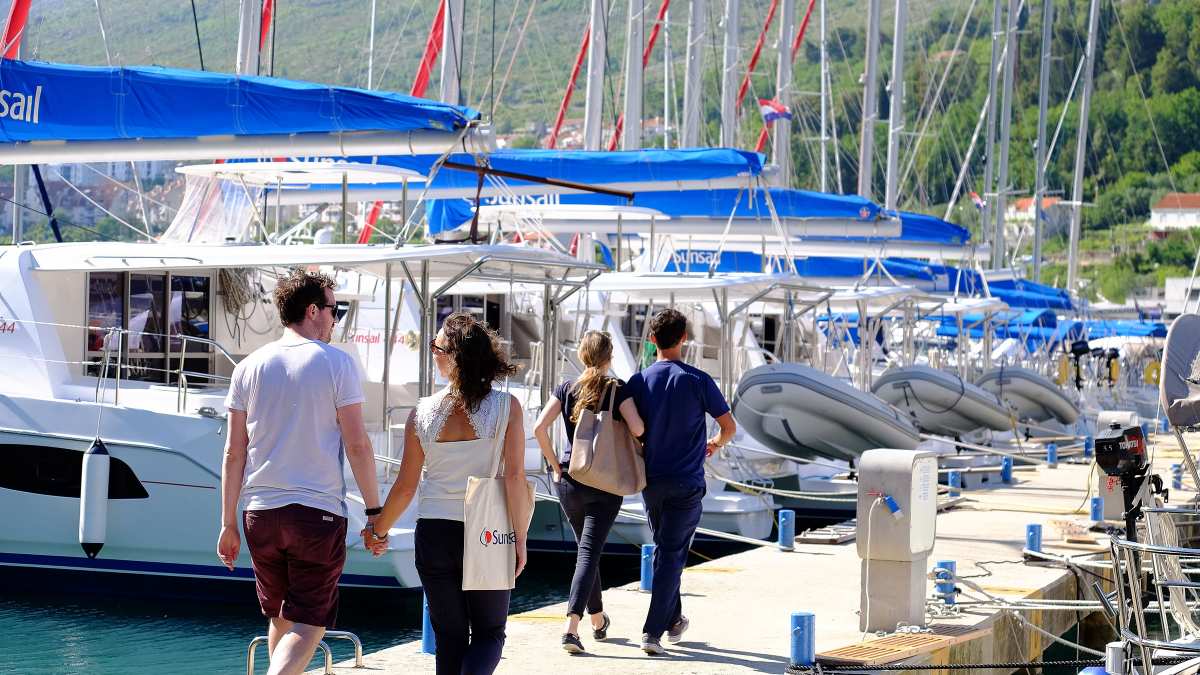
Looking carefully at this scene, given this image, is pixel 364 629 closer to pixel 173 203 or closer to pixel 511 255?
pixel 511 255

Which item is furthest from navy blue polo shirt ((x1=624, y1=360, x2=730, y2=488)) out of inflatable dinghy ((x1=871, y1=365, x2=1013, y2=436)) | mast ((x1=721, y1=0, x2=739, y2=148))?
mast ((x1=721, y1=0, x2=739, y2=148))

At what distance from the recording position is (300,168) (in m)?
12.8

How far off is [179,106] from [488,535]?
6.69 meters

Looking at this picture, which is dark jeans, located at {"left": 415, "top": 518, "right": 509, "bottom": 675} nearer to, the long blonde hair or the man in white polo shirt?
the man in white polo shirt

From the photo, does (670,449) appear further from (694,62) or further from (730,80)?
(694,62)

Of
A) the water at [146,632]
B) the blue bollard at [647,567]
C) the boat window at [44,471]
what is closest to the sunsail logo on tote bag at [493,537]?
the blue bollard at [647,567]

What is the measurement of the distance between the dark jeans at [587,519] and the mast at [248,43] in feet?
27.5

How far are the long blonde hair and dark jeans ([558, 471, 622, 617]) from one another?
36 cm

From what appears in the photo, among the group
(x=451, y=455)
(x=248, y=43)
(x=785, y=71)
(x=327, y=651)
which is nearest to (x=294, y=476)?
(x=451, y=455)

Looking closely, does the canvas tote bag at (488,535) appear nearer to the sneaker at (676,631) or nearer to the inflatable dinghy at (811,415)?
the sneaker at (676,631)

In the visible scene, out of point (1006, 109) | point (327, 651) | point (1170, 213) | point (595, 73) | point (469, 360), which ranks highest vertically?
point (1170, 213)

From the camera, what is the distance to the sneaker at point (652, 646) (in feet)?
25.2

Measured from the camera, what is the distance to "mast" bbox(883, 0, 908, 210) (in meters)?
30.7

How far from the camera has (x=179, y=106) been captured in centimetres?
1125
